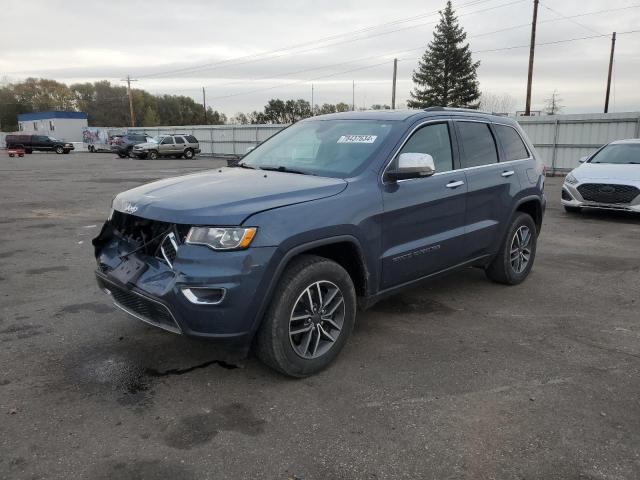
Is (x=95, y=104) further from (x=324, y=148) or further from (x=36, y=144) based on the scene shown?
(x=324, y=148)

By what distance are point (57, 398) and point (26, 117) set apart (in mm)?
80842

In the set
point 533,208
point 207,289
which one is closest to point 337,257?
point 207,289

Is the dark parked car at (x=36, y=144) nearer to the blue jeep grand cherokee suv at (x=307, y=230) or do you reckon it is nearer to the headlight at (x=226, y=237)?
the blue jeep grand cherokee suv at (x=307, y=230)

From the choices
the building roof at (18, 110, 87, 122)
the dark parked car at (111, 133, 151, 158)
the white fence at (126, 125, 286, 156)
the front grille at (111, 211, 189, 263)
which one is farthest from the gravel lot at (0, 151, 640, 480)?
the building roof at (18, 110, 87, 122)

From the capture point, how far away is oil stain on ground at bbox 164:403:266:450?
292cm

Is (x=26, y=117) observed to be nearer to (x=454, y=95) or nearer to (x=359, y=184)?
(x=454, y=95)

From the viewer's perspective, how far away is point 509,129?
574 centimetres

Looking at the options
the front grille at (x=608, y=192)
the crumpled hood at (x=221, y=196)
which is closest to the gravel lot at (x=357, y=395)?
the crumpled hood at (x=221, y=196)

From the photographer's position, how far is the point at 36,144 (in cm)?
4325

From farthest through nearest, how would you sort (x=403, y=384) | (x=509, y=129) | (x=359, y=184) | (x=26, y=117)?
(x=26, y=117) < (x=509, y=129) < (x=359, y=184) < (x=403, y=384)

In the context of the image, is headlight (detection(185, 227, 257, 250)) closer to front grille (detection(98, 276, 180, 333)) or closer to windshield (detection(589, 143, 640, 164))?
front grille (detection(98, 276, 180, 333))

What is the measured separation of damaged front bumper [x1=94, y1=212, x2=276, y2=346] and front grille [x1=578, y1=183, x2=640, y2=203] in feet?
28.8

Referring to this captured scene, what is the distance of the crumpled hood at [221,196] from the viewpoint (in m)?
3.21

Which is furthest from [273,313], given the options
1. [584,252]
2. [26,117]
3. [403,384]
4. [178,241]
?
[26,117]
